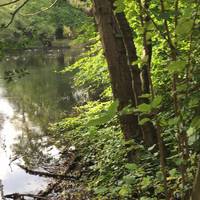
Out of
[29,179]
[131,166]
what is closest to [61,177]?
[29,179]

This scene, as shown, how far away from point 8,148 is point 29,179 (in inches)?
122

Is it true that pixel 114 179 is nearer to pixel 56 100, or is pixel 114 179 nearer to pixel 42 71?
pixel 56 100

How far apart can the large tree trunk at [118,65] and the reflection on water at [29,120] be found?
3216mm

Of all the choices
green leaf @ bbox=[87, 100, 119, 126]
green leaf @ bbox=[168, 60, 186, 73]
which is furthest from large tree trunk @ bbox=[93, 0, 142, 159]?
green leaf @ bbox=[87, 100, 119, 126]

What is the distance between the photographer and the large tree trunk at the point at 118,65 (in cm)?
568

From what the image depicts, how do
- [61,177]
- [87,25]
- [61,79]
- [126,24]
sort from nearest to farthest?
[126,24] < [61,177] < [87,25] < [61,79]

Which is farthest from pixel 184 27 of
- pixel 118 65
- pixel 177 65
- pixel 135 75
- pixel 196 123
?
pixel 118 65

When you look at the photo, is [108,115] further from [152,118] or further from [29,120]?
[29,120]

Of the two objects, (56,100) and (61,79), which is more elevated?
(61,79)

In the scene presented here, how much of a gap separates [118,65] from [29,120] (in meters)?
9.86

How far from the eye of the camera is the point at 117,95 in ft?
19.2

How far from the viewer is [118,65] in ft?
19.0

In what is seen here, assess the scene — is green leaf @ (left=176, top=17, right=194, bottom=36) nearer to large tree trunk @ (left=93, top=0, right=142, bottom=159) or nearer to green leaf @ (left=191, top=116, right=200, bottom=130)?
green leaf @ (left=191, top=116, right=200, bottom=130)

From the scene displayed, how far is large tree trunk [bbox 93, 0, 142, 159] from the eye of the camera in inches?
224
